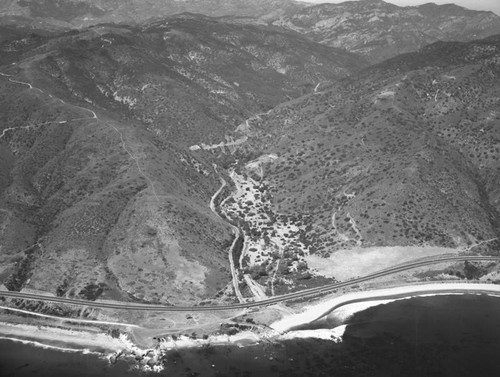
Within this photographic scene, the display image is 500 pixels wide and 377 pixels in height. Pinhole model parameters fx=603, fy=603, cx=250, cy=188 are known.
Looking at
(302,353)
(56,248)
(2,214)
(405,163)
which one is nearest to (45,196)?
(2,214)

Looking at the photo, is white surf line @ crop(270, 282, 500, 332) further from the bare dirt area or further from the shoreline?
the bare dirt area

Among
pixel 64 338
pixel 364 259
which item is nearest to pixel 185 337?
pixel 64 338

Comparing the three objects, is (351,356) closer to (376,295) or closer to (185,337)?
(376,295)

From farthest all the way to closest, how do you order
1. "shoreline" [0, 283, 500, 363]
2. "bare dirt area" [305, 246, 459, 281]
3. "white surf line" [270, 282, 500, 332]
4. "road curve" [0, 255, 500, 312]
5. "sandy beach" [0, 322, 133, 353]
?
"bare dirt area" [305, 246, 459, 281]
"road curve" [0, 255, 500, 312]
"white surf line" [270, 282, 500, 332]
"sandy beach" [0, 322, 133, 353]
"shoreline" [0, 283, 500, 363]

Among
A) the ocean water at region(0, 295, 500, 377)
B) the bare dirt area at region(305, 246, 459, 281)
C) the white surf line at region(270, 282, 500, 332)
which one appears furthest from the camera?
the bare dirt area at region(305, 246, 459, 281)

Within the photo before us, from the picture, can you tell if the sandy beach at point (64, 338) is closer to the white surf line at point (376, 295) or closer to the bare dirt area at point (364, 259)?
the white surf line at point (376, 295)

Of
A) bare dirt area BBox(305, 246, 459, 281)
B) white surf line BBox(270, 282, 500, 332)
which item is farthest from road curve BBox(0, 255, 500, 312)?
white surf line BBox(270, 282, 500, 332)
